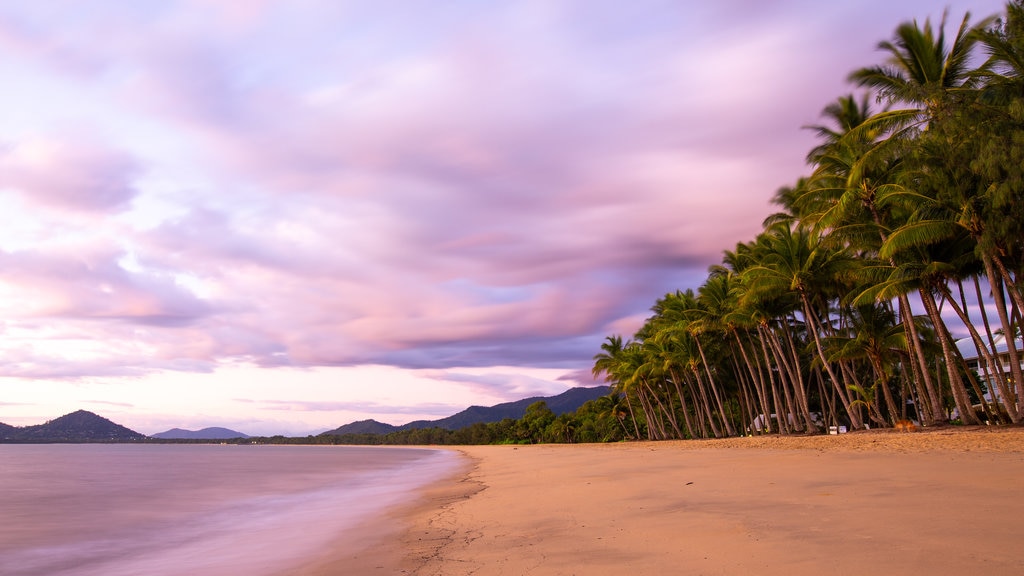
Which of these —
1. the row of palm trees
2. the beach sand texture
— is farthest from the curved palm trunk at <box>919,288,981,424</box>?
the beach sand texture

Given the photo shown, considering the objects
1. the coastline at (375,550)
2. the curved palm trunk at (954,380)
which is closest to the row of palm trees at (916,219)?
the curved palm trunk at (954,380)

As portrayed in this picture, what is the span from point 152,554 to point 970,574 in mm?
11916

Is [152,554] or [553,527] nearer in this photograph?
[553,527]

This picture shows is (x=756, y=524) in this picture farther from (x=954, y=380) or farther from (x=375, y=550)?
(x=954, y=380)

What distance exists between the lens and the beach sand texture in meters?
5.29

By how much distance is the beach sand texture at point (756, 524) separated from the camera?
5.29 metres

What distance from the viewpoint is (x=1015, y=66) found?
16.0 m

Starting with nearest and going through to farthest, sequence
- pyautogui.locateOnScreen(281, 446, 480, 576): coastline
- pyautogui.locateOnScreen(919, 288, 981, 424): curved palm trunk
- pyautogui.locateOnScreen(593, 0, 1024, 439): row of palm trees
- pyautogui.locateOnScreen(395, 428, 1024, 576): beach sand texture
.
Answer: pyautogui.locateOnScreen(395, 428, 1024, 576): beach sand texture, pyautogui.locateOnScreen(281, 446, 480, 576): coastline, pyautogui.locateOnScreen(593, 0, 1024, 439): row of palm trees, pyautogui.locateOnScreen(919, 288, 981, 424): curved palm trunk

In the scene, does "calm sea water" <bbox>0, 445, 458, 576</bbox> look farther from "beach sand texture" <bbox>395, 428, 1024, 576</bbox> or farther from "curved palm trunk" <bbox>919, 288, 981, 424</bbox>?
"curved palm trunk" <bbox>919, 288, 981, 424</bbox>

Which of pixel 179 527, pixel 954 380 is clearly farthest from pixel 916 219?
pixel 179 527

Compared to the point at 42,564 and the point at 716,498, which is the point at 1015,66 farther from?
the point at 42,564

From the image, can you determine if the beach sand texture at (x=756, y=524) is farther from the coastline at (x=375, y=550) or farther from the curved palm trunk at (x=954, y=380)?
the curved palm trunk at (x=954, y=380)

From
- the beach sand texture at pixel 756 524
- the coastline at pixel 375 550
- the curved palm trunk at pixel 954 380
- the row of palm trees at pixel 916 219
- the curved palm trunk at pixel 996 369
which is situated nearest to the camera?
the beach sand texture at pixel 756 524

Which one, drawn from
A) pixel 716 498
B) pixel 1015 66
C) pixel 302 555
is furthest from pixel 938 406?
pixel 302 555
